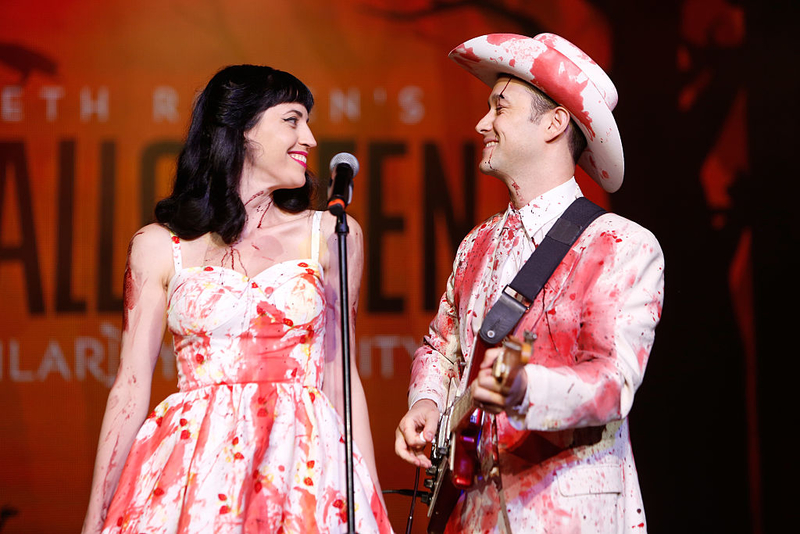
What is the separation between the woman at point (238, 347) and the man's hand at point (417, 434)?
0.33ft

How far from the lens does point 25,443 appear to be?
371 centimetres

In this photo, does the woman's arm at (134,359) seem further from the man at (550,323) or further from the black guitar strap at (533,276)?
the black guitar strap at (533,276)

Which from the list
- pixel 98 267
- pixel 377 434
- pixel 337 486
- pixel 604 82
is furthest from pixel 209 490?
pixel 98 267

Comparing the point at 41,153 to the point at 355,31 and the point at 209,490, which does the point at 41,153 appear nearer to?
the point at 355,31

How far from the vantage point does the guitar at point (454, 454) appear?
5.95ft

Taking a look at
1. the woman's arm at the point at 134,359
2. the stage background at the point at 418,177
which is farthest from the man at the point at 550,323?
the stage background at the point at 418,177

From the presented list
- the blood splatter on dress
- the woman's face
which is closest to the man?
the blood splatter on dress

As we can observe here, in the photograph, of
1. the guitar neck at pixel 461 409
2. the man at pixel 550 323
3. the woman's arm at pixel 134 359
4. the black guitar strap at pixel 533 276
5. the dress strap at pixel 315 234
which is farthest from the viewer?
the dress strap at pixel 315 234

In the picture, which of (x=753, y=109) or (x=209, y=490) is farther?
(x=753, y=109)

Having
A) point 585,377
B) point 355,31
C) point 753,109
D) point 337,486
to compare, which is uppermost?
point 355,31

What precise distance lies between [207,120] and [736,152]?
281 centimetres

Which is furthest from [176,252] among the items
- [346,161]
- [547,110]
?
[547,110]

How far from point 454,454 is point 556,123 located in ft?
2.98

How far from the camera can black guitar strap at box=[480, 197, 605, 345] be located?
1.83m
